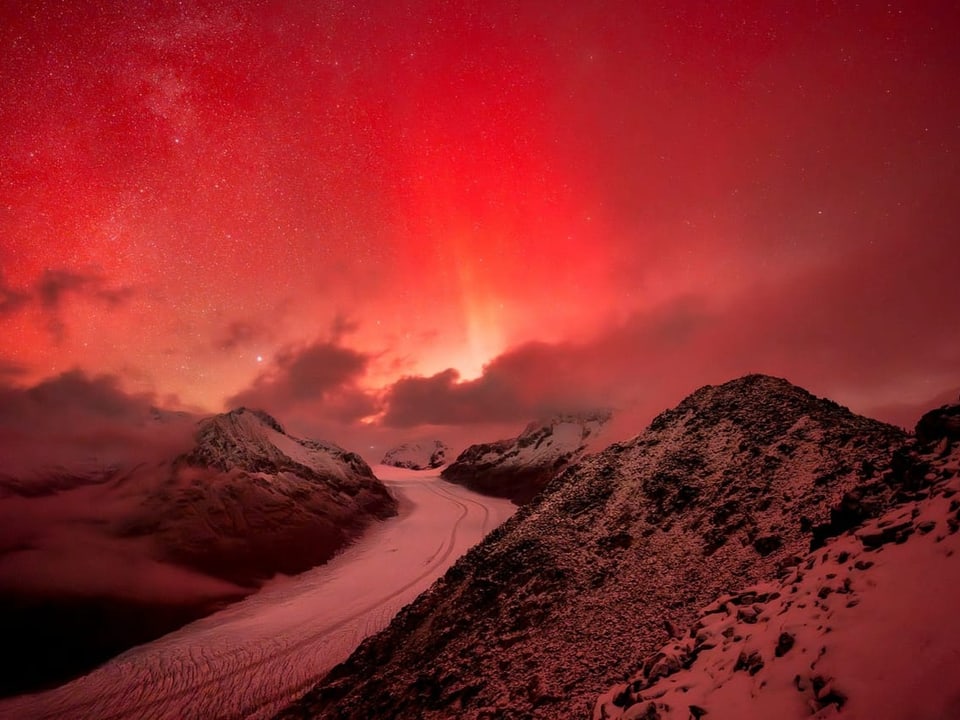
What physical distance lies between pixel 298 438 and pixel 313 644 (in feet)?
161

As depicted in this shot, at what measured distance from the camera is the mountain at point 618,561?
27.2ft

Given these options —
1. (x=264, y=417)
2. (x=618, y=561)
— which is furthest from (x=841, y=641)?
(x=264, y=417)

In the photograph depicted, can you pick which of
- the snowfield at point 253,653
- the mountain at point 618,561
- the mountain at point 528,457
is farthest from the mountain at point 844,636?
the mountain at point 528,457

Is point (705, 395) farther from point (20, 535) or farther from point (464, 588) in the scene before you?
point (20, 535)

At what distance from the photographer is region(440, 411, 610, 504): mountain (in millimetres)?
81562

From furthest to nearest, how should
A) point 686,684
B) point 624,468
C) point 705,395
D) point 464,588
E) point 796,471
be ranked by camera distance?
point 705,395, point 624,468, point 464,588, point 796,471, point 686,684

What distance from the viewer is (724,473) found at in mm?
12453

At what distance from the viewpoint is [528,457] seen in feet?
309

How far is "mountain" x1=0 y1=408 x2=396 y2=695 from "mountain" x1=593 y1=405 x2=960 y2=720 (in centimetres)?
2778

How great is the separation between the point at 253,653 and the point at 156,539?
19.9 m

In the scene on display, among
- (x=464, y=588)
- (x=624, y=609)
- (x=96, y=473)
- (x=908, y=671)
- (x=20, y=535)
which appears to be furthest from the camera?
(x=96, y=473)

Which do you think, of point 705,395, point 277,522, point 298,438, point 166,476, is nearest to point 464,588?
point 705,395

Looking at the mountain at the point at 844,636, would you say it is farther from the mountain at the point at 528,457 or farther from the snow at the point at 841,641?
the mountain at the point at 528,457

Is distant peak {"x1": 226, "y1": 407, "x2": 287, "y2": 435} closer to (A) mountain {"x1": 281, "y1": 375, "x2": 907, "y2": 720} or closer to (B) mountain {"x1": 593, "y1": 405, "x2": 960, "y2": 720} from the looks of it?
(A) mountain {"x1": 281, "y1": 375, "x2": 907, "y2": 720}
